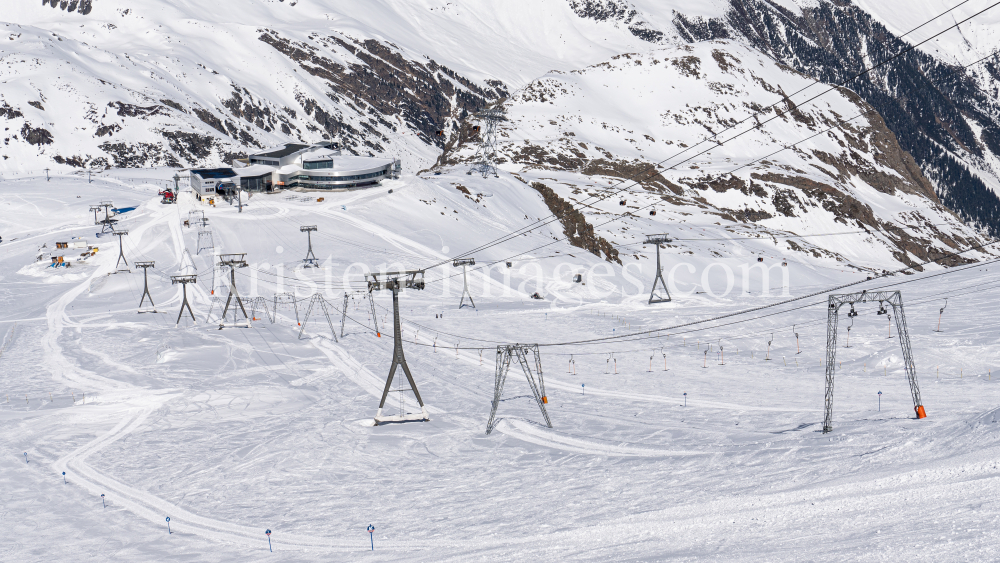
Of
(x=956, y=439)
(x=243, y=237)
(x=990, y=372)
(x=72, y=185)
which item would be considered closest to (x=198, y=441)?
(x=956, y=439)

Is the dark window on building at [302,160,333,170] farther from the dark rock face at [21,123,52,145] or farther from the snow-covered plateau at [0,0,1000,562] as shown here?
the dark rock face at [21,123,52,145]

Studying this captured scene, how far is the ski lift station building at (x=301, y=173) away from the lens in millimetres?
115125

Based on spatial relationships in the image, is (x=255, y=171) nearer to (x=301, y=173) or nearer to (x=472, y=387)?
(x=301, y=173)

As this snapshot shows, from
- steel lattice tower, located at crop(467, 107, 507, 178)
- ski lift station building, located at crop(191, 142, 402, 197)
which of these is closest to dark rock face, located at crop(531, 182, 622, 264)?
steel lattice tower, located at crop(467, 107, 507, 178)

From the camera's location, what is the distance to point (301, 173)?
393ft

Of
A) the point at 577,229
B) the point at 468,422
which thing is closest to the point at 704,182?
the point at 577,229

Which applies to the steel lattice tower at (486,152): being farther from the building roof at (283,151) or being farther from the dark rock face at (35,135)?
the dark rock face at (35,135)

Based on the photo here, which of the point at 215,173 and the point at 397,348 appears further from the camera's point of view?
the point at 215,173

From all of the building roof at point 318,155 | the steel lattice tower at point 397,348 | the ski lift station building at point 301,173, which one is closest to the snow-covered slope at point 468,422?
the steel lattice tower at point 397,348

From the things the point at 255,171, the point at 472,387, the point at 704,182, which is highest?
the point at 255,171

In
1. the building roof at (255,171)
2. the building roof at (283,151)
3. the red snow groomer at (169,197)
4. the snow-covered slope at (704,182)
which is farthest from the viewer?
the snow-covered slope at (704,182)

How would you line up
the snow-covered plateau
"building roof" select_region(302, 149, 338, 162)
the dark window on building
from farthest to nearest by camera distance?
1. "building roof" select_region(302, 149, 338, 162)
2. the dark window on building
3. the snow-covered plateau

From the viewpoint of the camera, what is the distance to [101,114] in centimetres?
18262

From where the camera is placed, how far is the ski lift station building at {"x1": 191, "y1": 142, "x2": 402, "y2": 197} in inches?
4532
